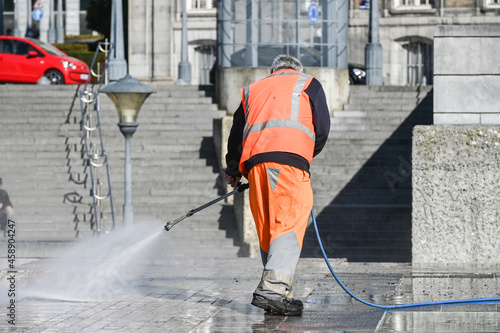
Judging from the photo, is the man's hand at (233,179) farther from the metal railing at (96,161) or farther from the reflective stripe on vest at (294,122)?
the metal railing at (96,161)

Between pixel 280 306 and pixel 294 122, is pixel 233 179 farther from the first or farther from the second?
pixel 280 306

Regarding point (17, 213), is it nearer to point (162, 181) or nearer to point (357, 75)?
point (162, 181)

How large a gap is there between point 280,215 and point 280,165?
1.06 ft

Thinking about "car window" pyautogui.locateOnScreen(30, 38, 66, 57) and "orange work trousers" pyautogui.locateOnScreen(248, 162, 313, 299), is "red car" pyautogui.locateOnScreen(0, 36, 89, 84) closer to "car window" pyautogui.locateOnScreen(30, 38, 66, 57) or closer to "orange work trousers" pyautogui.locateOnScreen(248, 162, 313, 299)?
"car window" pyautogui.locateOnScreen(30, 38, 66, 57)

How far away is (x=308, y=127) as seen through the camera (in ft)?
25.1

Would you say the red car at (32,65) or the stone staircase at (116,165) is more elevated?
the red car at (32,65)

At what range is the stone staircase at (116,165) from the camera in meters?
17.3

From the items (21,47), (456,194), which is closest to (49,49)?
(21,47)

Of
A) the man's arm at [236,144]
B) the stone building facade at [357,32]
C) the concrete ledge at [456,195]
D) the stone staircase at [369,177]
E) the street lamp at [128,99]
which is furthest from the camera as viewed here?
the stone building facade at [357,32]

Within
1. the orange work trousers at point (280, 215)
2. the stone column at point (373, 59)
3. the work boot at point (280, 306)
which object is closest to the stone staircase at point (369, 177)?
the stone column at point (373, 59)

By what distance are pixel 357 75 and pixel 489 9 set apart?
938 cm

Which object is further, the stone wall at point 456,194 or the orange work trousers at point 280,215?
the stone wall at point 456,194

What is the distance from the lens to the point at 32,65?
92.9ft

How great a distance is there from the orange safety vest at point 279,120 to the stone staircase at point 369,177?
8.77m
